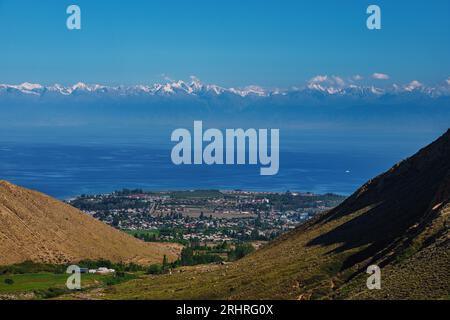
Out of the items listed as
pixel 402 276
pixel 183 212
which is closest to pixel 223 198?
pixel 183 212

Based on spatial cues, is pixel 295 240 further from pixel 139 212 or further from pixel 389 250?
pixel 139 212

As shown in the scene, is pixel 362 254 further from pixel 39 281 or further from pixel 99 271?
pixel 99 271

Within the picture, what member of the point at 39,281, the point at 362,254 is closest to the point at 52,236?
the point at 39,281

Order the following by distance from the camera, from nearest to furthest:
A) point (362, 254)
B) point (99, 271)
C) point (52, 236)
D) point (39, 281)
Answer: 1. point (362, 254)
2. point (39, 281)
3. point (99, 271)
4. point (52, 236)

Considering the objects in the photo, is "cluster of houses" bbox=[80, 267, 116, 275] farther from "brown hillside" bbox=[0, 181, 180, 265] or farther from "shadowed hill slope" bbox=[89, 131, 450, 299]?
"shadowed hill slope" bbox=[89, 131, 450, 299]

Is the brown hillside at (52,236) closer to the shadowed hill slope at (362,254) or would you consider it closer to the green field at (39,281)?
the green field at (39,281)

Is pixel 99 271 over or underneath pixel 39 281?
over

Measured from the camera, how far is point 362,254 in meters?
40.9

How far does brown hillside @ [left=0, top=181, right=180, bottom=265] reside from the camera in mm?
67938

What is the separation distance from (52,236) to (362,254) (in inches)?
1568

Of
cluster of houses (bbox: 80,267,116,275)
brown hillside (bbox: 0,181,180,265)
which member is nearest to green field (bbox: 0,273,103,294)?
cluster of houses (bbox: 80,267,116,275)

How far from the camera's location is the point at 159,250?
8525 centimetres
